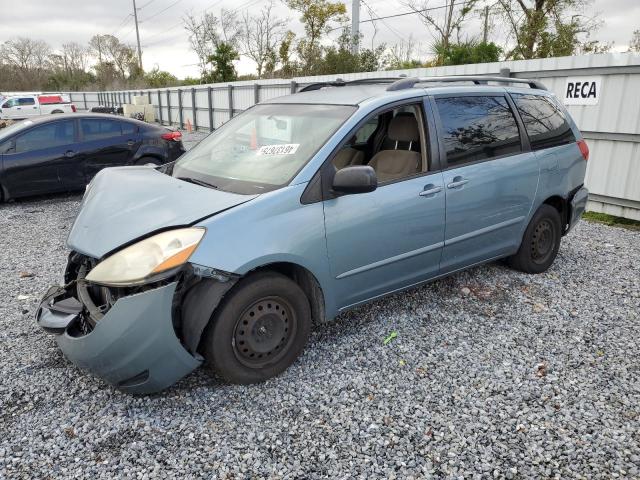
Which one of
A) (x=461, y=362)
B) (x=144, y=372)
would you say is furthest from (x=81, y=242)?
(x=461, y=362)

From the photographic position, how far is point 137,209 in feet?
9.24

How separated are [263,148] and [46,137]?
6069 millimetres

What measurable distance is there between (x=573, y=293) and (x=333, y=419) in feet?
9.15

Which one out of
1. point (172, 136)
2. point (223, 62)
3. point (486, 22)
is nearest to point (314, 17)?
point (223, 62)

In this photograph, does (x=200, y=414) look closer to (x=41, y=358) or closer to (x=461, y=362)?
(x=41, y=358)

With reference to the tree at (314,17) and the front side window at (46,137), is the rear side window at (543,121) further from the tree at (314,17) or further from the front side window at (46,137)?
the tree at (314,17)

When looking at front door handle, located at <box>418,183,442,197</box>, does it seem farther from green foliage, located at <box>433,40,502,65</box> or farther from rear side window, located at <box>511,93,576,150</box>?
green foliage, located at <box>433,40,502,65</box>

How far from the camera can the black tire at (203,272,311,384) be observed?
2.63 m

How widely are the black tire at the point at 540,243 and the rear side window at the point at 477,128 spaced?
2.49 ft

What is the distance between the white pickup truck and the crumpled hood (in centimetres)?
2913

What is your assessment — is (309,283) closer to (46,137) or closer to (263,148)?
(263,148)

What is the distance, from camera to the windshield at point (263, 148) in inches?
118

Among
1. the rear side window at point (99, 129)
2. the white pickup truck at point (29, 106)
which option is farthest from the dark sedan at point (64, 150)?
the white pickup truck at point (29, 106)

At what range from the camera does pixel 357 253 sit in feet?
10.1
